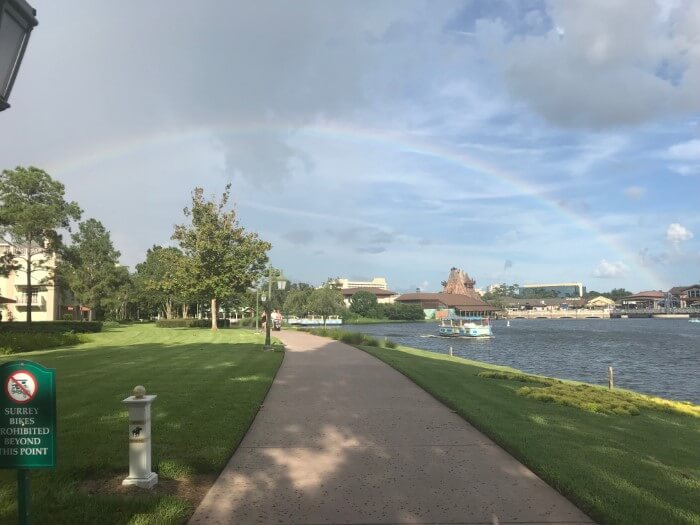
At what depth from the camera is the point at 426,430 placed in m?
8.53

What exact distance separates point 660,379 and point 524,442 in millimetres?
25766

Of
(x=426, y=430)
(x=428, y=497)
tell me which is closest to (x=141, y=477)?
(x=428, y=497)

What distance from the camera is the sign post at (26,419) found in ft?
12.3

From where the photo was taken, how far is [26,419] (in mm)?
3793

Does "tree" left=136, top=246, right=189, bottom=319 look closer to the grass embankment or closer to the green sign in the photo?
the grass embankment

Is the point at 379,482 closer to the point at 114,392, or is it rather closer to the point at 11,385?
the point at 11,385

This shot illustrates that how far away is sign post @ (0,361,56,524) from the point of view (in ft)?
12.3

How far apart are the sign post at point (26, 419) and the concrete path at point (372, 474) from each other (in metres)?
1.68

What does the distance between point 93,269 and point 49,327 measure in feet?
78.1

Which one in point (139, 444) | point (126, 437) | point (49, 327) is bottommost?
point (126, 437)

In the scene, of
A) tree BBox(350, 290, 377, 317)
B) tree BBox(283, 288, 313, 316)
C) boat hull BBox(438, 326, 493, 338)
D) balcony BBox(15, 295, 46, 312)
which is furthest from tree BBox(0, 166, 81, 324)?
tree BBox(350, 290, 377, 317)

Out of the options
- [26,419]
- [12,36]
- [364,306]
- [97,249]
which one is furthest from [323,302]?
[12,36]

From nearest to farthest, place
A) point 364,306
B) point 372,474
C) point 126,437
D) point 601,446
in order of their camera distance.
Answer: point 372,474 → point 126,437 → point 601,446 → point 364,306

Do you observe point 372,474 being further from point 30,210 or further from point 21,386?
point 30,210
